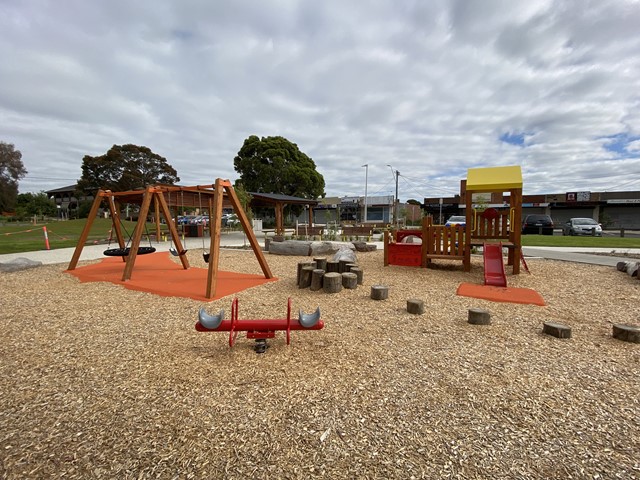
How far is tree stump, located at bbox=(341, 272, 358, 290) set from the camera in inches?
213

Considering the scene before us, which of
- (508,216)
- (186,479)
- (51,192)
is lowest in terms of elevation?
(186,479)

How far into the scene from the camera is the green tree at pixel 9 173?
37.8 metres

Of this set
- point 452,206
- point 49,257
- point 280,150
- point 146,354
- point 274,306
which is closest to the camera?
point 146,354

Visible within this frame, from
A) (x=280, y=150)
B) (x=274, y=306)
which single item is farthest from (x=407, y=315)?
(x=280, y=150)

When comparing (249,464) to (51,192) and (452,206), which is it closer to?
(452,206)

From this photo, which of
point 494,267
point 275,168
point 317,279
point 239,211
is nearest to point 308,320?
point 317,279

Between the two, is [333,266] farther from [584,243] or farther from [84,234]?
[584,243]

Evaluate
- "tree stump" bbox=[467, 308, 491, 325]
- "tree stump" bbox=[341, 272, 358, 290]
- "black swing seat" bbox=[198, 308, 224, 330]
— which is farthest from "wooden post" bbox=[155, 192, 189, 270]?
"tree stump" bbox=[467, 308, 491, 325]

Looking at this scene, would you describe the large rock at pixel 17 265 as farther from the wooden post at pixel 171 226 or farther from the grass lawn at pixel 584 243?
the grass lawn at pixel 584 243

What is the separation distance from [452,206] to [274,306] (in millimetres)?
44960

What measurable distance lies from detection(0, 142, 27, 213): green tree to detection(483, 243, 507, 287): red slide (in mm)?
53079

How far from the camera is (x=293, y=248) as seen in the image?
10.5 m

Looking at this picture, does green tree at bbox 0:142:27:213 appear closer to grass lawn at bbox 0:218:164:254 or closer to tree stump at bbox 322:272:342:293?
grass lawn at bbox 0:218:164:254

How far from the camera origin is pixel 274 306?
454 centimetres
